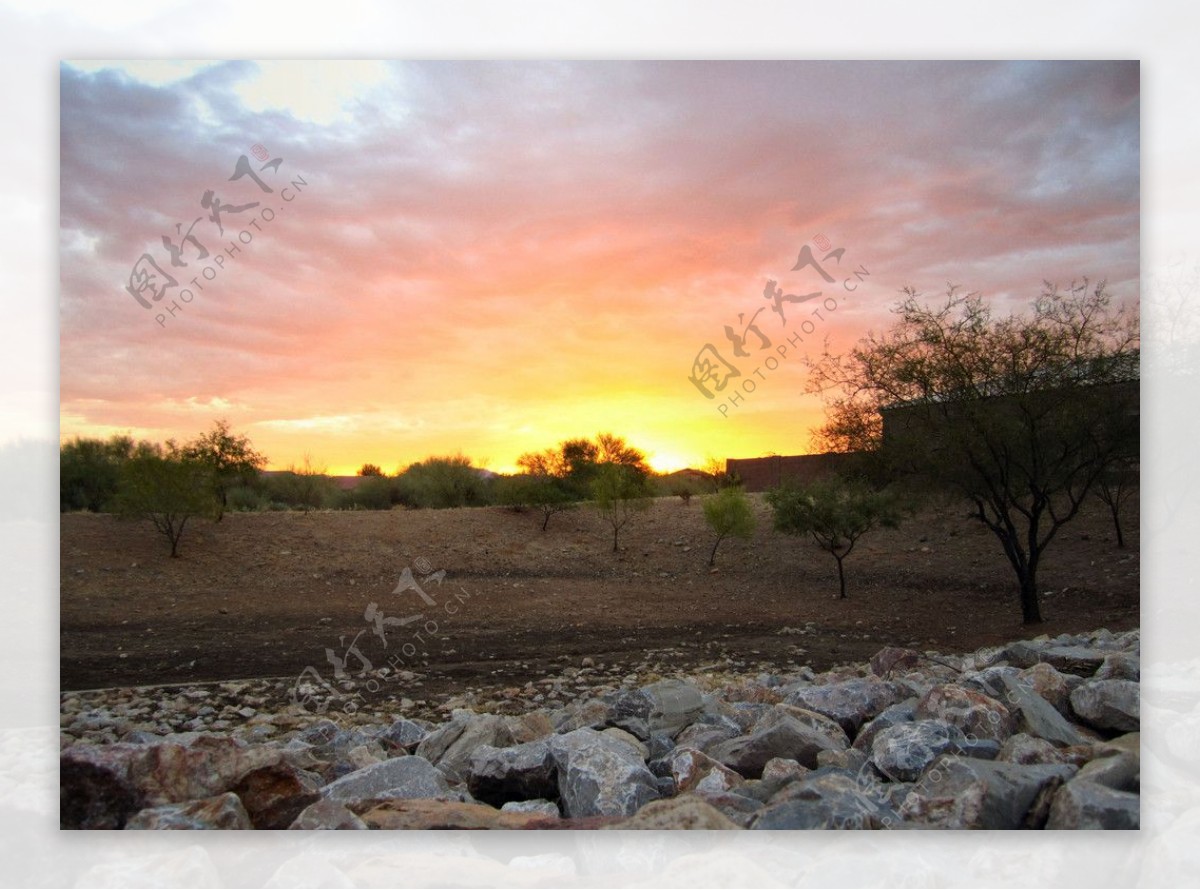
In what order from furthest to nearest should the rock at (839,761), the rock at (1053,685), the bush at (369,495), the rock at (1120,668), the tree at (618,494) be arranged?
the bush at (369,495) < the tree at (618,494) < the rock at (1120,668) < the rock at (1053,685) < the rock at (839,761)

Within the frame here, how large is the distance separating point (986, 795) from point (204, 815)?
400cm

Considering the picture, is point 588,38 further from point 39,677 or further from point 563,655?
point 563,655

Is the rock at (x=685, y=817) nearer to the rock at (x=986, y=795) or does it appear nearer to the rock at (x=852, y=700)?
the rock at (x=986, y=795)

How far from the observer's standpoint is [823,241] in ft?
19.3

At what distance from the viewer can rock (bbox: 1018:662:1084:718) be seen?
4.98 metres

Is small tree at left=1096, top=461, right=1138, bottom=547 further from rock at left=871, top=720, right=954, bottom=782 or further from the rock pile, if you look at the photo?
rock at left=871, top=720, right=954, bottom=782

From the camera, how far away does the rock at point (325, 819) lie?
163 inches

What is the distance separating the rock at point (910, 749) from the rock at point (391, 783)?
2393 mm

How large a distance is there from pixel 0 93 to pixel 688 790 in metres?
5.86

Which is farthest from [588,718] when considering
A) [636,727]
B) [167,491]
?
[167,491]

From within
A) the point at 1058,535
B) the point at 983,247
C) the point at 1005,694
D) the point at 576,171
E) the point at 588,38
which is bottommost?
the point at 1005,694

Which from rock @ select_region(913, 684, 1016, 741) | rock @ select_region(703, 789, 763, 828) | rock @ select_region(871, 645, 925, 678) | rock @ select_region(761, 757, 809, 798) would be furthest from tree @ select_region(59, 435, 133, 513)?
rock @ select_region(871, 645, 925, 678)

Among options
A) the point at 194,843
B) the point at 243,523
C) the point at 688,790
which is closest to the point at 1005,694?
the point at 688,790

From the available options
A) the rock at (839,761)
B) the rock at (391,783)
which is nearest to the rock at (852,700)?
the rock at (839,761)
